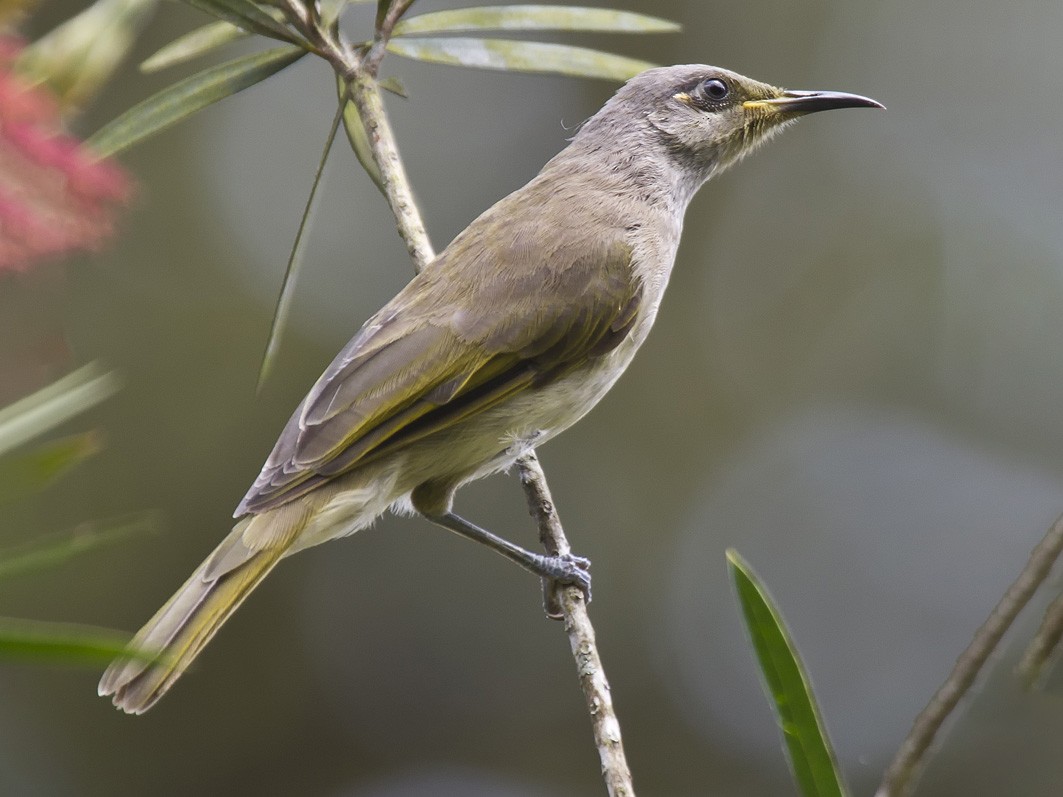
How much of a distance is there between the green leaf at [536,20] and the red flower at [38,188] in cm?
155

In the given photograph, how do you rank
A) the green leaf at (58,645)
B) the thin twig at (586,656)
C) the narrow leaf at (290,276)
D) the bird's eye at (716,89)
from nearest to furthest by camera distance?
the green leaf at (58,645) < the thin twig at (586,656) < the narrow leaf at (290,276) < the bird's eye at (716,89)

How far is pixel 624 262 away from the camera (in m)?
3.77

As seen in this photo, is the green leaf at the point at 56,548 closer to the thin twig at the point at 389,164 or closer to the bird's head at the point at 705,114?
the thin twig at the point at 389,164

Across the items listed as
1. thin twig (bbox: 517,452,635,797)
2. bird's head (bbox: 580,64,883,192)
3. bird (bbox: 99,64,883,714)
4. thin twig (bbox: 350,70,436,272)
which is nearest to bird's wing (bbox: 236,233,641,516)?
bird (bbox: 99,64,883,714)

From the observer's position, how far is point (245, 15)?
2867mm

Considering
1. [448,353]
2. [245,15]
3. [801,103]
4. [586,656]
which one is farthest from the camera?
[801,103]

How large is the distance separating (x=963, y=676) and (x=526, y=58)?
87.8 inches

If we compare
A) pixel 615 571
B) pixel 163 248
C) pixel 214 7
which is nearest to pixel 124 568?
pixel 163 248

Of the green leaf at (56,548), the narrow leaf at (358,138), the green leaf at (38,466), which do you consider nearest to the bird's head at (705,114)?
the narrow leaf at (358,138)

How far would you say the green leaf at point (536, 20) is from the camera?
3.14 m

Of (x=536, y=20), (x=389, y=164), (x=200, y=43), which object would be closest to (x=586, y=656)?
(x=389, y=164)

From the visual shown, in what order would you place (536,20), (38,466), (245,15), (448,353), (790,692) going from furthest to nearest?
(448,353), (536,20), (245,15), (790,692), (38,466)

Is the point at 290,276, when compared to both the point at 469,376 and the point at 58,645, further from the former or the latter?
the point at 58,645

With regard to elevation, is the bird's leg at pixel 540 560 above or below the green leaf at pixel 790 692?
below
